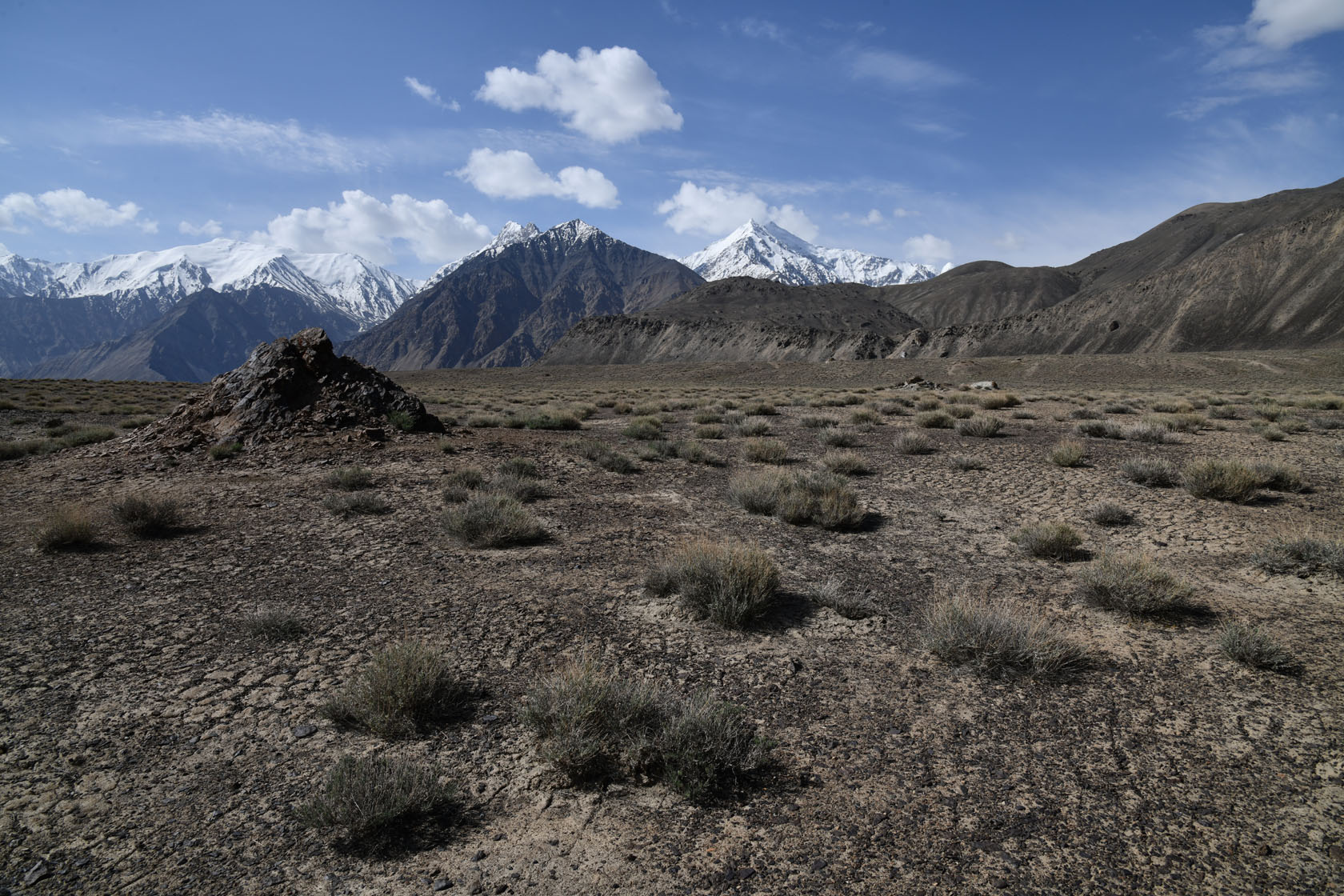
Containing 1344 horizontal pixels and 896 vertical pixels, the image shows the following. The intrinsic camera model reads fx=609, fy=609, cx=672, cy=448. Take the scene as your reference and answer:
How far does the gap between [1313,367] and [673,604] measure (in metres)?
53.3

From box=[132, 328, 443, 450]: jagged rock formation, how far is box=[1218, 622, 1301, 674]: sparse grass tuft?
12.9 meters

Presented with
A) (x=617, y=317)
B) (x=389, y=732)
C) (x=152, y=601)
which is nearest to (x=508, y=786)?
(x=389, y=732)

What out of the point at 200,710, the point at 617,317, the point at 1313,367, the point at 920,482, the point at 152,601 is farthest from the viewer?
the point at 617,317

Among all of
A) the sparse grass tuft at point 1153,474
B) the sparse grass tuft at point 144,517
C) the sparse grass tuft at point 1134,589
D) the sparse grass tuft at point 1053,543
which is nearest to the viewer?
the sparse grass tuft at point 1134,589

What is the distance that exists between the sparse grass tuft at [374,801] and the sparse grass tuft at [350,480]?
6.64 metres

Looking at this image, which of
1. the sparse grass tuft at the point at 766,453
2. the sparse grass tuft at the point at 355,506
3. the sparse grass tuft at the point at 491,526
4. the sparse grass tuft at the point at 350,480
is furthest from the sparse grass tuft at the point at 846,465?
the sparse grass tuft at the point at 350,480

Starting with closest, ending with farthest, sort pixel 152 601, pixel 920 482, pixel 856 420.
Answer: pixel 152 601 → pixel 920 482 → pixel 856 420

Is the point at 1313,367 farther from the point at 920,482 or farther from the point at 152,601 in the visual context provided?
the point at 152,601

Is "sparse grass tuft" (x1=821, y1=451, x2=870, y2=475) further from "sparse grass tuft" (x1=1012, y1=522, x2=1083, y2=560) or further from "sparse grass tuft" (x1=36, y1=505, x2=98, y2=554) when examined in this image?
"sparse grass tuft" (x1=36, y1=505, x2=98, y2=554)

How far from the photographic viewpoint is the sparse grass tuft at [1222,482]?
26.4 ft

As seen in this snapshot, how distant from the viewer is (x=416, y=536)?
7305mm

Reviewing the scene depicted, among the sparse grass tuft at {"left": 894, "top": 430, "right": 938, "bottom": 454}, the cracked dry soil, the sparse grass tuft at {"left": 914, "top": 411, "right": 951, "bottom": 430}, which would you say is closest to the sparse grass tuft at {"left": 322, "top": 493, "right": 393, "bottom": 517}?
the cracked dry soil

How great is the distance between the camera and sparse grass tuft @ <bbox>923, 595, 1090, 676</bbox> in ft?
14.3

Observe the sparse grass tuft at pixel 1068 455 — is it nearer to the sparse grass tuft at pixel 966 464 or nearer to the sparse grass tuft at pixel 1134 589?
the sparse grass tuft at pixel 966 464
